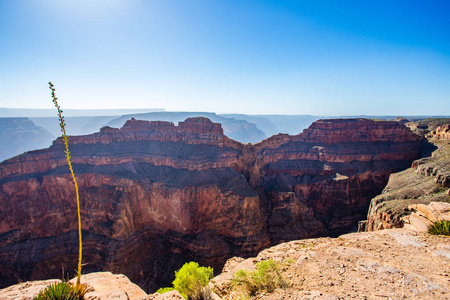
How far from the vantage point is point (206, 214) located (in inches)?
1698

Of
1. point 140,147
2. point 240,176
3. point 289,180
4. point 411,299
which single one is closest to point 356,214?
point 289,180

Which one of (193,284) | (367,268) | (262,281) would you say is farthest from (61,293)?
(367,268)

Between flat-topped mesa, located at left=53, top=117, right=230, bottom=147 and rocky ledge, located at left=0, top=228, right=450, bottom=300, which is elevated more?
flat-topped mesa, located at left=53, top=117, right=230, bottom=147

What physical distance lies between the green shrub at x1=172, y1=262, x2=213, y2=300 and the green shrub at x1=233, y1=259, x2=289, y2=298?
2301 millimetres

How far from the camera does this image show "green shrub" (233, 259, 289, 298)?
38.7ft

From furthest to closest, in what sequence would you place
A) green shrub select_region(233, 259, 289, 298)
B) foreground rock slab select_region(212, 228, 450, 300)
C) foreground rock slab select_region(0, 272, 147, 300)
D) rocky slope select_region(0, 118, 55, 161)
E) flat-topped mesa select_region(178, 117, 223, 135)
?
rocky slope select_region(0, 118, 55, 161) → flat-topped mesa select_region(178, 117, 223, 135) → green shrub select_region(233, 259, 289, 298) → foreground rock slab select_region(0, 272, 147, 300) → foreground rock slab select_region(212, 228, 450, 300)

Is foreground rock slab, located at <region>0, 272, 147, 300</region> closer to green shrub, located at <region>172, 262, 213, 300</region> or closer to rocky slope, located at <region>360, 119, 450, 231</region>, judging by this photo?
green shrub, located at <region>172, 262, 213, 300</region>

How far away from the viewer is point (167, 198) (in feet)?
141

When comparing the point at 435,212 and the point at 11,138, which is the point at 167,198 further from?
the point at 11,138

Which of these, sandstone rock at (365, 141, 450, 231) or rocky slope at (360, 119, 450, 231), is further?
rocky slope at (360, 119, 450, 231)

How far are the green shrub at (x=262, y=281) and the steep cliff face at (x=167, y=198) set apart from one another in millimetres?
26155

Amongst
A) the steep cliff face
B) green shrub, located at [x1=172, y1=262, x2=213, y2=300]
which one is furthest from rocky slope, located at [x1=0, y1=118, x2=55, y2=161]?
green shrub, located at [x1=172, y1=262, x2=213, y2=300]

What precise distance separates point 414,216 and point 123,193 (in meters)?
43.0

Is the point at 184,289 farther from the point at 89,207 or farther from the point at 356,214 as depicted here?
the point at 356,214
